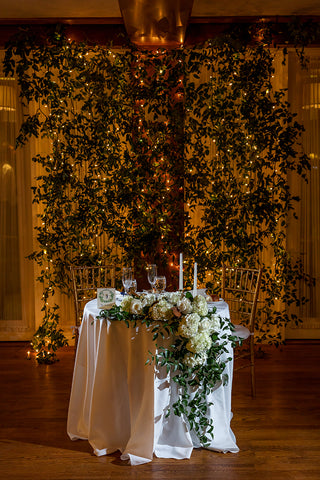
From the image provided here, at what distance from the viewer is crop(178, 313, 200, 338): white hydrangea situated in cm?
244

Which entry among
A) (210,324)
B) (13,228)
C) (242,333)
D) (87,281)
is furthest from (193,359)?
(13,228)

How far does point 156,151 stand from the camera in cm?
434

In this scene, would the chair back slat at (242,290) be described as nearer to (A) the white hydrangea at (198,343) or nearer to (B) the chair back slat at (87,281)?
(B) the chair back slat at (87,281)

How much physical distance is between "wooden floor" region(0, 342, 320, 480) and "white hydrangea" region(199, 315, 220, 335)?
75 cm

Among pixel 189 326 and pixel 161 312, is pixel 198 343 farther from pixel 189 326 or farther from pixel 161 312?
pixel 161 312

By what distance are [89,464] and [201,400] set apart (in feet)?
2.35

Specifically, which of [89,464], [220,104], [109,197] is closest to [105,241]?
[109,197]

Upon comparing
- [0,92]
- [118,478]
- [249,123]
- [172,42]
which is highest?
[172,42]

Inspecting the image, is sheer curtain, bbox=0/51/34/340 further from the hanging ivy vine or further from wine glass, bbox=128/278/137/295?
wine glass, bbox=128/278/137/295

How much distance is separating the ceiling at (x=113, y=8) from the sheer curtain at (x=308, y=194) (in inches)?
19.9

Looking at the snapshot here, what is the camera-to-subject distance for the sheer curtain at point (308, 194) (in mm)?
4801

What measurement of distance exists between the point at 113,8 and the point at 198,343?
331 cm

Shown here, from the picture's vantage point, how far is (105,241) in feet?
15.8

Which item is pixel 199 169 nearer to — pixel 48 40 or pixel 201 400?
pixel 48 40
